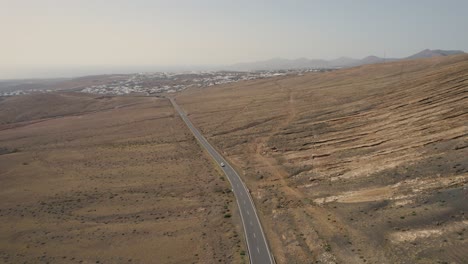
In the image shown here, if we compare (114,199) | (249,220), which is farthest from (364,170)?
(114,199)

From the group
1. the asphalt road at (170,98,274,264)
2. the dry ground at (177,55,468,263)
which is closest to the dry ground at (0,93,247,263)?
the asphalt road at (170,98,274,264)

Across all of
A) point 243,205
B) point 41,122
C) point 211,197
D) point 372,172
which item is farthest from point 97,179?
point 41,122

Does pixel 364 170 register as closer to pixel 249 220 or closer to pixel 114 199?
pixel 249 220

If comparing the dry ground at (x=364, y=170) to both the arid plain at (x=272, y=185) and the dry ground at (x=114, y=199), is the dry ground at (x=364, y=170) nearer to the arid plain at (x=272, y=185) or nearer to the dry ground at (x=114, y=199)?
the arid plain at (x=272, y=185)

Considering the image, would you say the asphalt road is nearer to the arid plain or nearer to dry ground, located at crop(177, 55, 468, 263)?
the arid plain

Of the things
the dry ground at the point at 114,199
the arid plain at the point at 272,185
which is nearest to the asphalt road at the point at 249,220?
the arid plain at the point at 272,185

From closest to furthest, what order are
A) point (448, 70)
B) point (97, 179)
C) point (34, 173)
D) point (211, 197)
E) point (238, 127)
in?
1. point (211, 197)
2. point (97, 179)
3. point (34, 173)
4. point (448, 70)
5. point (238, 127)

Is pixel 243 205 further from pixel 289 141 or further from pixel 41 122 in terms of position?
pixel 41 122
